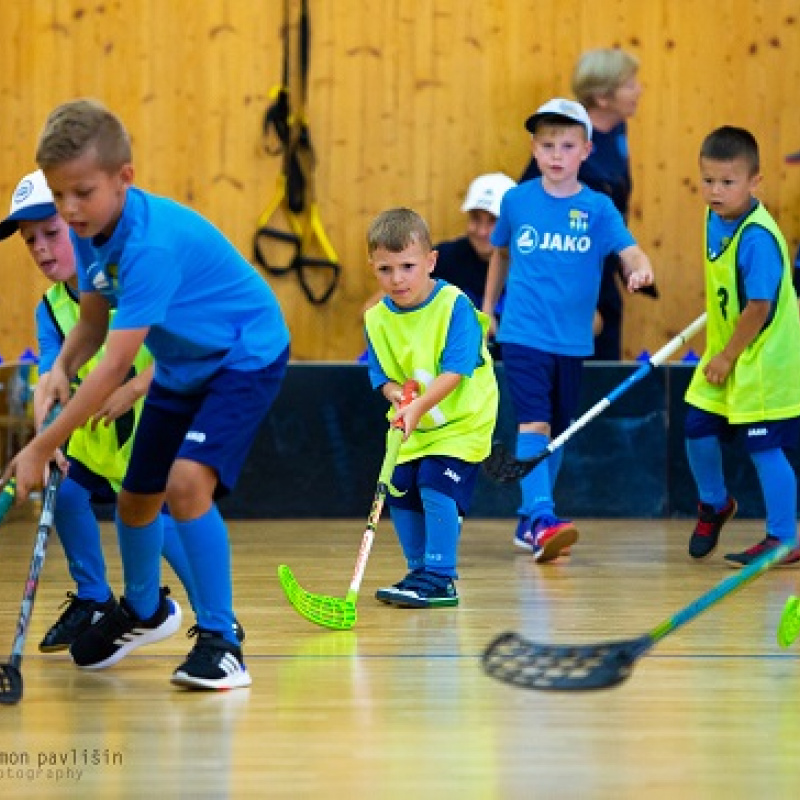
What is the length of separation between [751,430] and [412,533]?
3.99ft

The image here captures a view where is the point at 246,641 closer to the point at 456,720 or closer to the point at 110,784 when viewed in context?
the point at 456,720

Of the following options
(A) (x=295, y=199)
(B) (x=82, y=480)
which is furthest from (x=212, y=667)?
(A) (x=295, y=199)

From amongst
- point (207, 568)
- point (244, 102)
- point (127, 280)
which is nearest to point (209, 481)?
point (207, 568)

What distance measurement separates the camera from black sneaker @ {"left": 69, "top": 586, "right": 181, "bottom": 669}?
3.55 metres

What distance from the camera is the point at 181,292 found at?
329 centimetres

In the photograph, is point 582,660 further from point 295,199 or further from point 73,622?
point 295,199

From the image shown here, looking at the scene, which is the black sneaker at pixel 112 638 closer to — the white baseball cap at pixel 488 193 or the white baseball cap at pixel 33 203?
the white baseball cap at pixel 33 203

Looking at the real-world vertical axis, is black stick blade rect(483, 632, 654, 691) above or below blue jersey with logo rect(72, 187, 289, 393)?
below

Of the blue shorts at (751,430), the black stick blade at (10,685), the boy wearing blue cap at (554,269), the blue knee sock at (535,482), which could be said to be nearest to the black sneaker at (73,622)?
the black stick blade at (10,685)

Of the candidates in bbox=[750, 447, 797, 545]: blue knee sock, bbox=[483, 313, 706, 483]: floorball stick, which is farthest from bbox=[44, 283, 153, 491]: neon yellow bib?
bbox=[750, 447, 797, 545]: blue knee sock

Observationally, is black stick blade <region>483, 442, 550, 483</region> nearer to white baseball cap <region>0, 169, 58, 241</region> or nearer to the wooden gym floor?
the wooden gym floor

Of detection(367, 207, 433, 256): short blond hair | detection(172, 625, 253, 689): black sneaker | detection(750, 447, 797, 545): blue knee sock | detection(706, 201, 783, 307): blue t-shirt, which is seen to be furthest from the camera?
detection(750, 447, 797, 545): blue knee sock

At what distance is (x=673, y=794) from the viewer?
2.57 metres

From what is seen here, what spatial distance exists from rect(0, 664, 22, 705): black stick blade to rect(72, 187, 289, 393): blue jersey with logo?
1.95 ft
